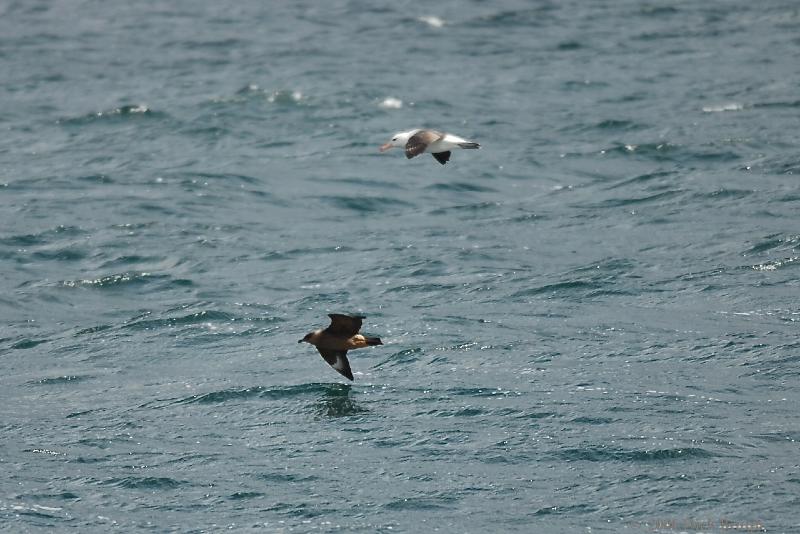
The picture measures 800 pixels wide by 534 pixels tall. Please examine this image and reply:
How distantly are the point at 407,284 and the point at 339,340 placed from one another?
4.40 metres

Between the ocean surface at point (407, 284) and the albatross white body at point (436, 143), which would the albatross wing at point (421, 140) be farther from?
the ocean surface at point (407, 284)

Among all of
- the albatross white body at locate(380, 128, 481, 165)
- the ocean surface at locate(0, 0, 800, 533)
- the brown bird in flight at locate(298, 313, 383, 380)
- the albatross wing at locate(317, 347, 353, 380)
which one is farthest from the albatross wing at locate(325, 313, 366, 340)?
the albatross white body at locate(380, 128, 481, 165)

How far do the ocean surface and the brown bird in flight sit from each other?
1.87ft

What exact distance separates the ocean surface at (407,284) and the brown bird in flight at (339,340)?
57cm

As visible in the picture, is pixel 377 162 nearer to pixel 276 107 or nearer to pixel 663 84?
pixel 276 107

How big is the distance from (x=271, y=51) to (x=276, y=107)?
236 inches

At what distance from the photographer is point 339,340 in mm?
18578

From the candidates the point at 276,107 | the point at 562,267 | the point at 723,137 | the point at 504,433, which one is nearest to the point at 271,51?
the point at 276,107

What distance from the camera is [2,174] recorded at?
29547 mm

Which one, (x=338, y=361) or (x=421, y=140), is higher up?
(x=421, y=140)

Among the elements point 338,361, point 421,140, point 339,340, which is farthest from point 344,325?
point 421,140

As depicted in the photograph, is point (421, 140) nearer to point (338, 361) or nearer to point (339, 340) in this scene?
point (339, 340)

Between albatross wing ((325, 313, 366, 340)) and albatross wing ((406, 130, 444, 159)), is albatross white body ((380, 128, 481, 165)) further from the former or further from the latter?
albatross wing ((325, 313, 366, 340))

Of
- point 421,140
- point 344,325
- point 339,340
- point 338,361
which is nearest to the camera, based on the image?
point 344,325
